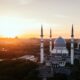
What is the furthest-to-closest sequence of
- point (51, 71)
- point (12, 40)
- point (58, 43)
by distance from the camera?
1. point (12, 40)
2. point (58, 43)
3. point (51, 71)

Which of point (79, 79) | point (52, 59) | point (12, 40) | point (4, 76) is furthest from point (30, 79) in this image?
point (12, 40)

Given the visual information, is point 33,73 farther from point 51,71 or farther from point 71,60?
point 71,60

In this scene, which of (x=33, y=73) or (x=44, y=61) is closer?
(x=33, y=73)

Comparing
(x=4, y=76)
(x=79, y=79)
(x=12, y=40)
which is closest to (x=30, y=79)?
(x=4, y=76)

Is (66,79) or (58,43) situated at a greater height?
(58,43)

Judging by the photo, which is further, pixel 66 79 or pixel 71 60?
pixel 71 60

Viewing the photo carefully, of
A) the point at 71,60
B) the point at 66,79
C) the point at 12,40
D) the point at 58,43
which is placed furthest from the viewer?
the point at 12,40

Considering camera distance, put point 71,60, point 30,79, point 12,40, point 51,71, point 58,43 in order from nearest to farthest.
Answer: point 30,79 < point 51,71 < point 71,60 < point 58,43 < point 12,40

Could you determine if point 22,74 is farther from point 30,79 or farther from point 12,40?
point 12,40

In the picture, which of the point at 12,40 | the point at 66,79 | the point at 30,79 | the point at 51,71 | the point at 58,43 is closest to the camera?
the point at 30,79
